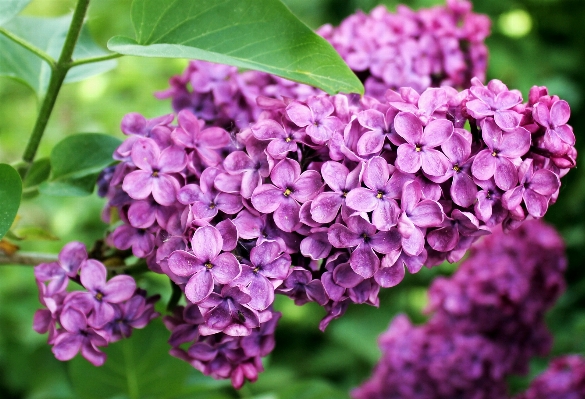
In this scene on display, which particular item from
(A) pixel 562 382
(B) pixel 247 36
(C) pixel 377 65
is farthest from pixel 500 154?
(A) pixel 562 382

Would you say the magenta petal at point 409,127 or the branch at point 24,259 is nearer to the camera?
the magenta petal at point 409,127

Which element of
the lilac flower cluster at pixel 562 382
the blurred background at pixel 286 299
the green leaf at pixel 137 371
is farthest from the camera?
the blurred background at pixel 286 299

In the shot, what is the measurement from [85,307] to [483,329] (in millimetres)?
877

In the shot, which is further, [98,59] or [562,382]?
[562,382]

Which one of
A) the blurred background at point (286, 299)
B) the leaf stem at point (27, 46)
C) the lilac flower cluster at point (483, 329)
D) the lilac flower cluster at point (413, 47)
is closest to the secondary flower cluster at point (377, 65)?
the lilac flower cluster at point (413, 47)

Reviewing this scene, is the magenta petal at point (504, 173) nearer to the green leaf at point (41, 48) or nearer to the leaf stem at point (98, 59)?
the leaf stem at point (98, 59)

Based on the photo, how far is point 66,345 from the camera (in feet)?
2.16

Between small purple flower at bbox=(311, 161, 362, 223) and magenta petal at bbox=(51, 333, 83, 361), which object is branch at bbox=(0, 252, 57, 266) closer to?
magenta petal at bbox=(51, 333, 83, 361)

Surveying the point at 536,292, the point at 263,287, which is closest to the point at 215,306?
the point at 263,287

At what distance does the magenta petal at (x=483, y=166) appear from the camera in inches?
23.2

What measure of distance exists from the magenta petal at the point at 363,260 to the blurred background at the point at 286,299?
95 cm

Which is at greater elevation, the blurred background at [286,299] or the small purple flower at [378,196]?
the small purple flower at [378,196]

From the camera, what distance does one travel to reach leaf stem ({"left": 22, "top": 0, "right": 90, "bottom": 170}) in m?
→ 0.65

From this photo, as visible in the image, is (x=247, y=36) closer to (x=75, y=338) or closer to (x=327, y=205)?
(x=327, y=205)
